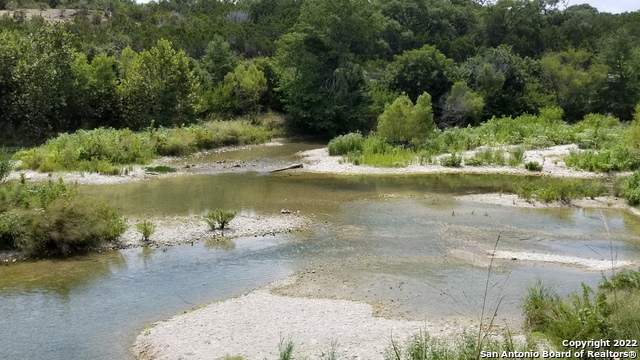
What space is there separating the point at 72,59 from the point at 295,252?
3436cm

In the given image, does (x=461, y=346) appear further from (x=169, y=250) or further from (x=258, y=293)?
Answer: (x=169, y=250)

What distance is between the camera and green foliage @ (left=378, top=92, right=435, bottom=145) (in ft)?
140

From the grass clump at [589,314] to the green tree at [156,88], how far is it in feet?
133

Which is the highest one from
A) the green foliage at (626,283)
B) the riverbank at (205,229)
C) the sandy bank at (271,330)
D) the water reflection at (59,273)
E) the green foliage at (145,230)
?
the green foliage at (626,283)

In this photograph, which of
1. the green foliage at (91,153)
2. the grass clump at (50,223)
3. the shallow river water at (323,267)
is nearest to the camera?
the shallow river water at (323,267)

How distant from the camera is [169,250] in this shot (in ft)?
66.3

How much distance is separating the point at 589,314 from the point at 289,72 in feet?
161

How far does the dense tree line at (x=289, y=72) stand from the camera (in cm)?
4512

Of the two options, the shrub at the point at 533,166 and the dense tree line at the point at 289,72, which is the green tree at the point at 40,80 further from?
the shrub at the point at 533,166

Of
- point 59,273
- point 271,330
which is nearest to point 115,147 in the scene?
point 59,273

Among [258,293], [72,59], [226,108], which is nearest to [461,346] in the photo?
[258,293]

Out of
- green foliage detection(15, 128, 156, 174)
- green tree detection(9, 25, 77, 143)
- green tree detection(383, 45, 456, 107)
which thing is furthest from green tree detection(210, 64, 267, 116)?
green foliage detection(15, 128, 156, 174)

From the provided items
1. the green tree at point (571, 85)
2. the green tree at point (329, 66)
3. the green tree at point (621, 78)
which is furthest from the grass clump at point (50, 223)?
the green tree at point (621, 78)

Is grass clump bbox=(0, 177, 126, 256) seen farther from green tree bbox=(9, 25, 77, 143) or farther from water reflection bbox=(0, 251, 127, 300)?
green tree bbox=(9, 25, 77, 143)
